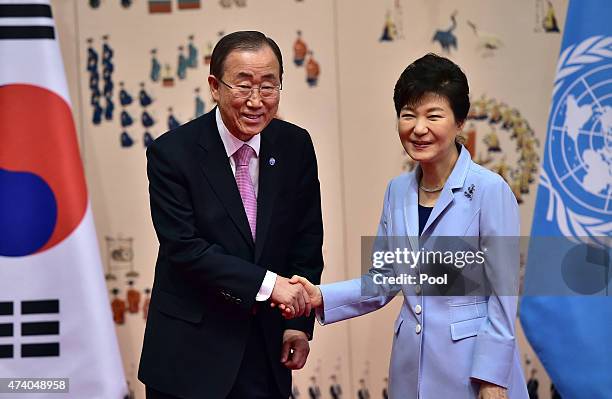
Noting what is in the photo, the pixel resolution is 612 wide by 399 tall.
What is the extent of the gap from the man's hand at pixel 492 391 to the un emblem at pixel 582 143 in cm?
132

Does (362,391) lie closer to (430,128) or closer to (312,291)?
(312,291)

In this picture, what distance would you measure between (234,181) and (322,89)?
1.67 m

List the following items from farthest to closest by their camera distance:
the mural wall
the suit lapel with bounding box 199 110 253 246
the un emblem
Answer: the mural wall → the un emblem → the suit lapel with bounding box 199 110 253 246

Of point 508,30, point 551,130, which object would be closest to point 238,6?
point 508,30

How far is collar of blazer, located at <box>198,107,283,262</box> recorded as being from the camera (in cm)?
243

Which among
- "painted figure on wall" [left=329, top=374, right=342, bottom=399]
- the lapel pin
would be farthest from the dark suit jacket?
"painted figure on wall" [left=329, top=374, right=342, bottom=399]

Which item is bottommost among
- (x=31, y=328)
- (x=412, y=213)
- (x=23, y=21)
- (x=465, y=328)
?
(x=31, y=328)

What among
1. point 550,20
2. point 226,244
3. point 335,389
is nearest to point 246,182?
point 226,244

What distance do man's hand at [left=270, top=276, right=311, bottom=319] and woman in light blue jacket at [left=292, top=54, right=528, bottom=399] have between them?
29 cm

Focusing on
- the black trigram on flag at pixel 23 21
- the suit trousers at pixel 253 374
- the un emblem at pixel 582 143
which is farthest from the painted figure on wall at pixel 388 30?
the suit trousers at pixel 253 374

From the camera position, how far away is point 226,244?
8.02 ft

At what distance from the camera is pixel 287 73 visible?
404cm

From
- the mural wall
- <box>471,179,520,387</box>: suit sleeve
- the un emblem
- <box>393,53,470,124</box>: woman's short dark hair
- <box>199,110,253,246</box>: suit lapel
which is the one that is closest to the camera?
<box>471,179,520,387</box>: suit sleeve

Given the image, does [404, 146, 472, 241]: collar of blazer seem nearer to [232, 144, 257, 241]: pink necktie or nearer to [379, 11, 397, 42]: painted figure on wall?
[232, 144, 257, 241]: pink necktie
